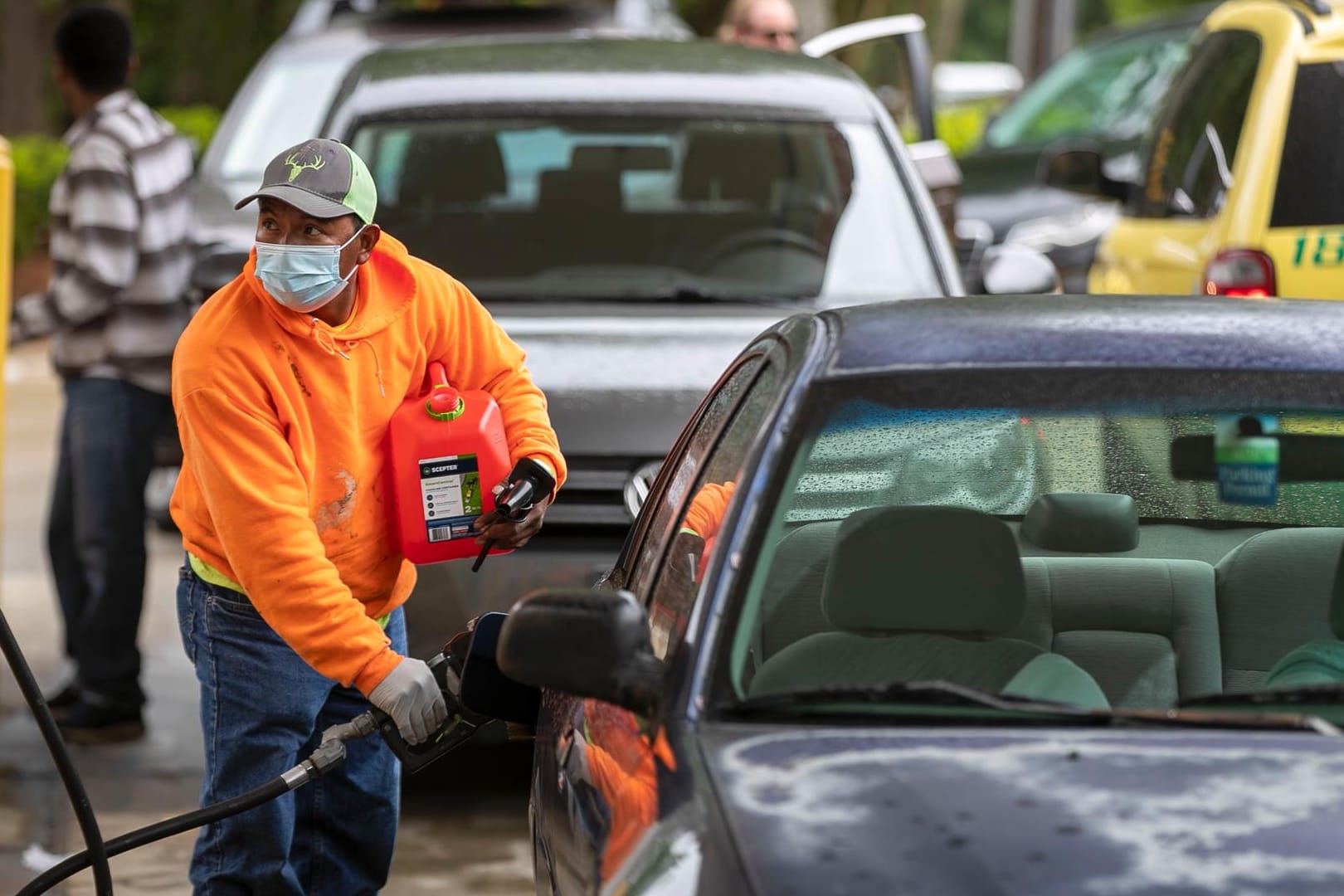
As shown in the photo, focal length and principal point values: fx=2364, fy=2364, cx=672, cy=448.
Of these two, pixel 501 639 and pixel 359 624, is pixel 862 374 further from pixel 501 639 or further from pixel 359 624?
pixel 359 624

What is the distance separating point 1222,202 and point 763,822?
14.9ft

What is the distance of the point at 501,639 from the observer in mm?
3064

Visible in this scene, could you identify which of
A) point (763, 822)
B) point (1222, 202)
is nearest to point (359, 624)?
point (763, 822)

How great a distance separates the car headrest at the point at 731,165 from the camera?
275 inches

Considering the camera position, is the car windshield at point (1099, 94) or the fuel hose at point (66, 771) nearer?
the fuel hose at point (66, 771)

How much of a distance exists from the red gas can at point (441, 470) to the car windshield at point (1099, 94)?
963 centimetres

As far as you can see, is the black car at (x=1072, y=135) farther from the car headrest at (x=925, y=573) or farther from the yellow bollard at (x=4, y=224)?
the car headrest at (x=925, y=573)

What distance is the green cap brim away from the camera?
3.84 metres

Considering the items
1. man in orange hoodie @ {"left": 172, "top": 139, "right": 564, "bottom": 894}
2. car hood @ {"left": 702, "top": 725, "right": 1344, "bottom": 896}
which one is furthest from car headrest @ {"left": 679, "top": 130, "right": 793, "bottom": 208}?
car hood @ {"left": 702, "top": 725, "right": 1344, "bottom": 896}

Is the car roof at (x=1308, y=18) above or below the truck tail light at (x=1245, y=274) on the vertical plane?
above

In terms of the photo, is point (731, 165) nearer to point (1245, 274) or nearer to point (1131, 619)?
point (1245, 274)

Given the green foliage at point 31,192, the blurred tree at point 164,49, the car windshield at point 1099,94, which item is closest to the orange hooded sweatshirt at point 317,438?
the car windshield at point 1099,94

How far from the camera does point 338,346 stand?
12.8ft

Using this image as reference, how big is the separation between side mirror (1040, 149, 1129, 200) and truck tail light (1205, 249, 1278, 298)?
1857 millimetres
